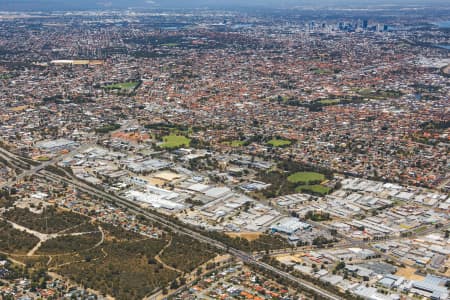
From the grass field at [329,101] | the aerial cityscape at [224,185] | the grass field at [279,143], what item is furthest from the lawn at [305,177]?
the grass field at [329,101]

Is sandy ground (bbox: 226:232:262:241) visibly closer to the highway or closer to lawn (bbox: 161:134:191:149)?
the highway

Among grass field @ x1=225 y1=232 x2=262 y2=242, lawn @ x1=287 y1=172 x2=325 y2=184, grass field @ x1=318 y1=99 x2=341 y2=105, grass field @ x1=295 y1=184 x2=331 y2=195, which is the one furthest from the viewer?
grass field @ x1=318 y1=99 x2=341 y2=105

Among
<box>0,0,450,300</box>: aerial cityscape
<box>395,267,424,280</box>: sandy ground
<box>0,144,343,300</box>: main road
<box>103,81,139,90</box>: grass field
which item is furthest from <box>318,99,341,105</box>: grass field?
<box>395,267,424,280</box>: sandy ground

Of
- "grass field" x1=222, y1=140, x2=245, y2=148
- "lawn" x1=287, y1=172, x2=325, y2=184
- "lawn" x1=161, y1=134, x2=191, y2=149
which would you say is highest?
"grass field" x1=222, y1=140, x2=245, y2=148

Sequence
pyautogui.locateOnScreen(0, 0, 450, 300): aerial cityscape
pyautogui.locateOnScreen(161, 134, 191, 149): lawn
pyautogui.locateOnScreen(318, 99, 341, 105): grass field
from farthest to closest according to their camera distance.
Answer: pyautogui.locateOnScreen(318, 99, 341, 105): grass field < pyautogui.locateOnScreen(161, 134, 191, 149): lawn < pyautogui.locateOnScreen(0, 0, 450, 300): aerial cityscape

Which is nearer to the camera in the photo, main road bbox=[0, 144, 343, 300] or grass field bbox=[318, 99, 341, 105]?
main road bbox=[0, 144, 343, 300]

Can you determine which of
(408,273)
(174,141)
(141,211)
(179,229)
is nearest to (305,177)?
(179,229)

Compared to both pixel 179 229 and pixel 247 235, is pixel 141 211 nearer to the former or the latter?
pixel 179 229

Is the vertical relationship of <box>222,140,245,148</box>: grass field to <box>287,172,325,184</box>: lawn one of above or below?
above

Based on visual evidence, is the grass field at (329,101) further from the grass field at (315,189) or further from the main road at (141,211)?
the main road at (141,211)
